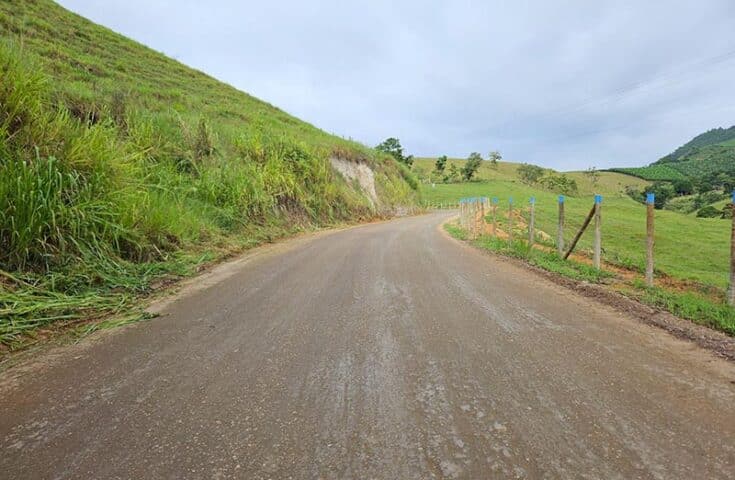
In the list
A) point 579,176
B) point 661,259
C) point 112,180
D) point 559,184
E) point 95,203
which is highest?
point 579,176

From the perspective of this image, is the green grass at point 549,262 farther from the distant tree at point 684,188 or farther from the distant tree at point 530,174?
the distant tree at point 530,174

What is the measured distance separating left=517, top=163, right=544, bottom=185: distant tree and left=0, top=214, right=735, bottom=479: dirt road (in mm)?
96248

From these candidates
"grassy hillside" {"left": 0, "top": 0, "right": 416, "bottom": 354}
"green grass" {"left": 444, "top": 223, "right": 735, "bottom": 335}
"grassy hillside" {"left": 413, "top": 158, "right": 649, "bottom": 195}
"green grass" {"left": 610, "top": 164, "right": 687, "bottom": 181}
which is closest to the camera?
"green grass" {"left": 444, "top": 223, "right": 735, "bottom": 335}

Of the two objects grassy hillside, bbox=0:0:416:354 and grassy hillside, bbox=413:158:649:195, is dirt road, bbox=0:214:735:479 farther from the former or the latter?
grassy hillside, bbox=413:158:649:195

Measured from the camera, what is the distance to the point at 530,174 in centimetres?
9562

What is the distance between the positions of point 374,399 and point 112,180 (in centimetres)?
555

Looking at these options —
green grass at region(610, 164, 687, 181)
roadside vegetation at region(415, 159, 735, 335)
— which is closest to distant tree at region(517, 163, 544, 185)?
green grass at region(610, 164, 687, 181)

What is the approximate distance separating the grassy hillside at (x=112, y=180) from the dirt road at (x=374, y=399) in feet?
4.42

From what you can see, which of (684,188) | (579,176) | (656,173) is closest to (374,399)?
(684,188)

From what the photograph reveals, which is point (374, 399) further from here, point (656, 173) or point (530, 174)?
point (656, 173)

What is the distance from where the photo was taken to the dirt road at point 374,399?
173 cm

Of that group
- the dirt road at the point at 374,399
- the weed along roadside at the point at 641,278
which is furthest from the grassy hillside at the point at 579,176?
the dirt road at the point at 374,399

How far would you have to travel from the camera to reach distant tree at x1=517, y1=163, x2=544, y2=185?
93.8 meters

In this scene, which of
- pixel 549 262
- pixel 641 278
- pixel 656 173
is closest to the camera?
pixel 641 278
